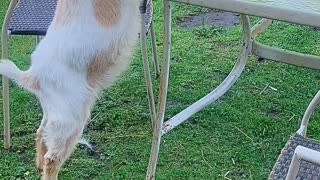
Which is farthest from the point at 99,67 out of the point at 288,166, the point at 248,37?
the point at 248,37

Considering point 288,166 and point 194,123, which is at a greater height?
point 288,166

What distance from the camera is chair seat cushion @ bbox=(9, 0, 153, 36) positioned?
8.41 feet

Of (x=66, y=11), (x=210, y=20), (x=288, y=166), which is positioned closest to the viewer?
(x=288, y=166)

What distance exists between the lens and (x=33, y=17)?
268cm

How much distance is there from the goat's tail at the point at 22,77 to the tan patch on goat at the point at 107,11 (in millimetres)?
292

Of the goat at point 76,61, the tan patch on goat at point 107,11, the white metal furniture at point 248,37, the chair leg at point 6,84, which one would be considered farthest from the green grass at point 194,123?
the tan patch on goat at point 107,11

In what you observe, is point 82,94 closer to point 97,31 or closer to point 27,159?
point 97,31

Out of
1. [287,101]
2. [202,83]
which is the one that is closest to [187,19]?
[202,83]

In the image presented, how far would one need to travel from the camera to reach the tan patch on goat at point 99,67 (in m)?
2.00

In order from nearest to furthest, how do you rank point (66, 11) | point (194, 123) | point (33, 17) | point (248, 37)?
point (66, 11)
point (33, 17)
point (248, 37)
point (194, 123)

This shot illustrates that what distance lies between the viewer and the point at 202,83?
11.3ft

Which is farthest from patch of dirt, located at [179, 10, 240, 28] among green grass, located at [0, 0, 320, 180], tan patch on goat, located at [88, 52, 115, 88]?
tan patch on goat, located at [88, 52, 115, 88]

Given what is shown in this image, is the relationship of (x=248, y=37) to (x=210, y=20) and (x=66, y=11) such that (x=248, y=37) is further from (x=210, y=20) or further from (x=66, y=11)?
(x=210, y=20)

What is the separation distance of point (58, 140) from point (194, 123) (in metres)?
1.11
